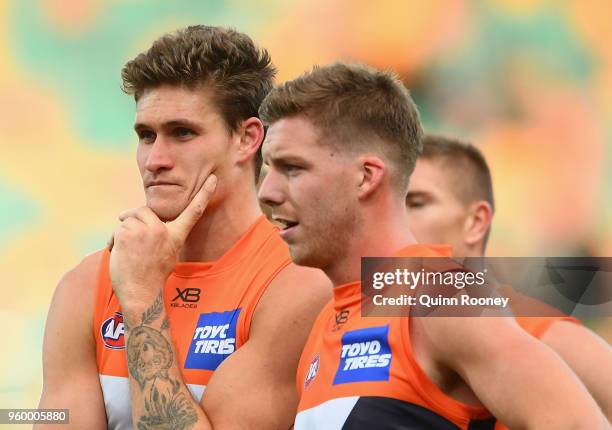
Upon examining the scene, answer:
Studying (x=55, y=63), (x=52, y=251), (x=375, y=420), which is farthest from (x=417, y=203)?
(x=55, y=63)

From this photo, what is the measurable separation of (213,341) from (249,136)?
877 mm

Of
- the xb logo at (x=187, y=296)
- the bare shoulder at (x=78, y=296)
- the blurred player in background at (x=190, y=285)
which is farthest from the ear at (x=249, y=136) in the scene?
the bare shoulder at (x=78, y=296)

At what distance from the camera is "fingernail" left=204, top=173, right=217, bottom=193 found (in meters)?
4.23

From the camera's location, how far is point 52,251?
10.4 m

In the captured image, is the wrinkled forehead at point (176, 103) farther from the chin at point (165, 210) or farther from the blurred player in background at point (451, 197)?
the blurred player in background at point (451, 197)

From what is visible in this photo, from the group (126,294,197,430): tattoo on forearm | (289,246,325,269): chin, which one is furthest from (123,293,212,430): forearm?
(289,246,325,269): chin

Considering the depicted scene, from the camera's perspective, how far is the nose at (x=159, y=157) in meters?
4.16

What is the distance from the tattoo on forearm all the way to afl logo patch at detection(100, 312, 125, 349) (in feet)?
0.98

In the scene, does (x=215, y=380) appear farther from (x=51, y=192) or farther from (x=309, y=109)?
(x=51, y=192)

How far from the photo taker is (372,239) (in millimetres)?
3645

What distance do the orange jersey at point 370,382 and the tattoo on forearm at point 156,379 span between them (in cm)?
44

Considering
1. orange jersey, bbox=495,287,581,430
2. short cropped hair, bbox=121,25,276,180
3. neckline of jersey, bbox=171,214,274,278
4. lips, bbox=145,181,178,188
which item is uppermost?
short cropped hair, bbox=121,25,276,180

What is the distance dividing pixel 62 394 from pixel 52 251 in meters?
6.30

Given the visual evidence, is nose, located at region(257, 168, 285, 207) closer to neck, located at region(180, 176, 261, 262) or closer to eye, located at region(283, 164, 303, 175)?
eye, located at region(283, 164, 303, 175)
